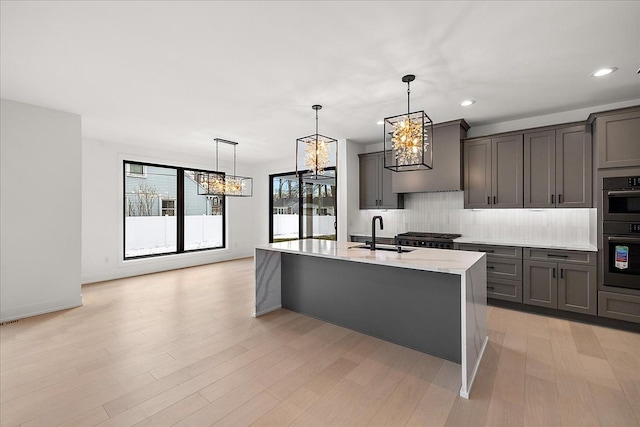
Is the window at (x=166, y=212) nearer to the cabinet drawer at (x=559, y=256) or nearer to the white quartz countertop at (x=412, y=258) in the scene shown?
the white quartz countertop at (x=412, y=258)

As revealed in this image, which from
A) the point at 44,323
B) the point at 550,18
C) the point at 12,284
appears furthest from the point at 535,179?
the point at 12,284

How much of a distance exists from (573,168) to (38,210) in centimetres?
698

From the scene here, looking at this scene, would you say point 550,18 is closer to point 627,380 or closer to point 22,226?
point 627,380

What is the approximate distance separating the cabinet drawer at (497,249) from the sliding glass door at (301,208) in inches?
103

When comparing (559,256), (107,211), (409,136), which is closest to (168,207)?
(107,211)

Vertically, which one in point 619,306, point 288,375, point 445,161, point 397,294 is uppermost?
point 445,161

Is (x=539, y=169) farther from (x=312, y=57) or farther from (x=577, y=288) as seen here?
(x=312, y=57)

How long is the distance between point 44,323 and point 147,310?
108 centimetres

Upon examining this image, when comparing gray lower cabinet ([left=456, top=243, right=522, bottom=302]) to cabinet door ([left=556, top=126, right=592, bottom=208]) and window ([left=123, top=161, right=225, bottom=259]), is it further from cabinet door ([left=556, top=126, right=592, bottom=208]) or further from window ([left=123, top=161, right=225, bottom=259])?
window ([left=123, top=161, right=225, bottom=259])

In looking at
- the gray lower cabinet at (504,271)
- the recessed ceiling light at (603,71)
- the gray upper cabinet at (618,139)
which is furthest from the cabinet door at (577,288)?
the recessed ceiling light at (603,71)

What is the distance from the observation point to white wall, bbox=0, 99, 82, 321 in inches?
142

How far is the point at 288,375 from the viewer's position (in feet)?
7.72

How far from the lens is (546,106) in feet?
12.5

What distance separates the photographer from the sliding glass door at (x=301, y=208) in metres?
6.36
